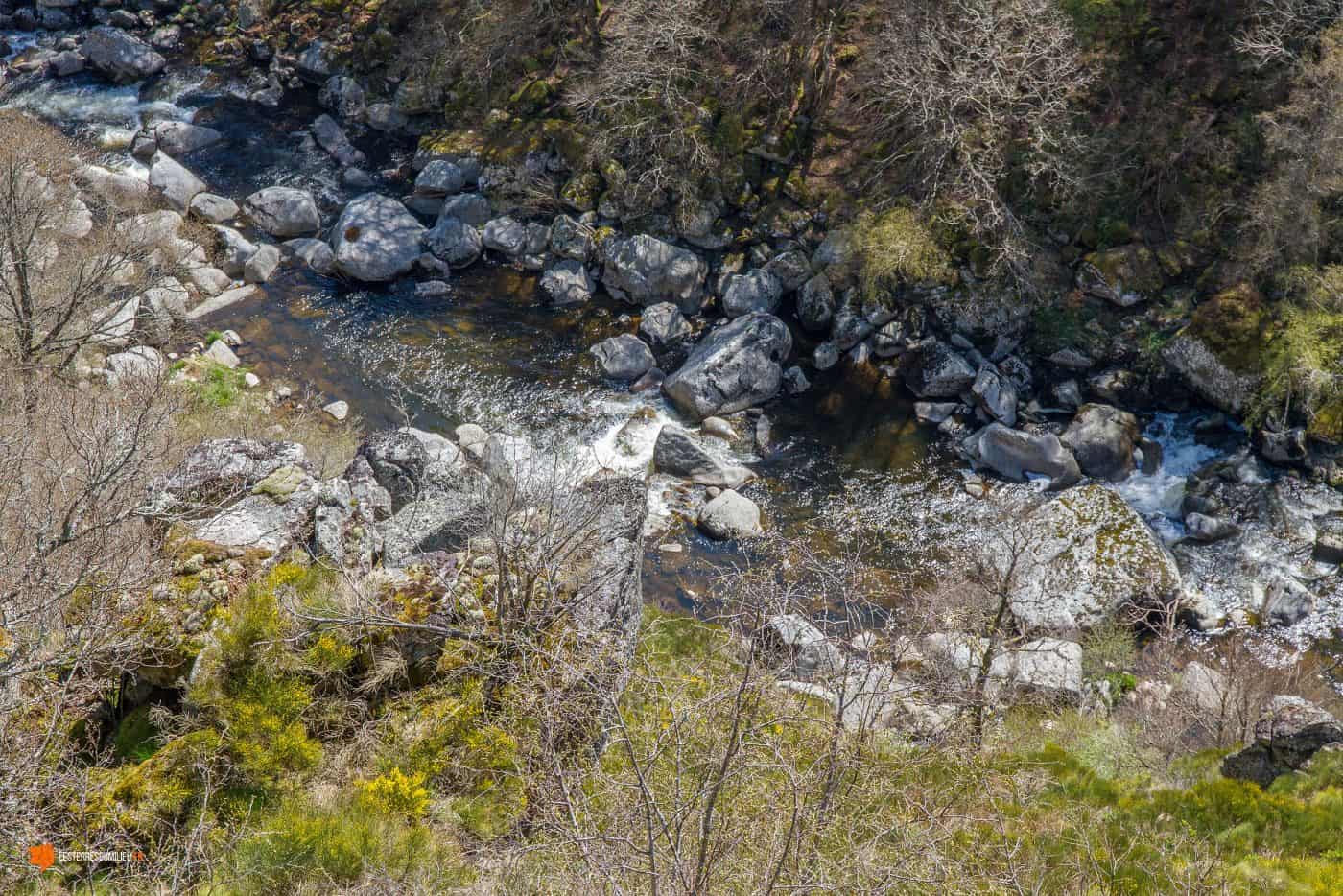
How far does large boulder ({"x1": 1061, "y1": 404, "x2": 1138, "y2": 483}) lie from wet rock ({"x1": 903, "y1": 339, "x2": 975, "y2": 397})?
80.1 inches

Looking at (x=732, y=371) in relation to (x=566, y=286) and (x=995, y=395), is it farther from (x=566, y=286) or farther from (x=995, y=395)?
(x=995, y=395)

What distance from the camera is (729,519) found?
13.9 metres

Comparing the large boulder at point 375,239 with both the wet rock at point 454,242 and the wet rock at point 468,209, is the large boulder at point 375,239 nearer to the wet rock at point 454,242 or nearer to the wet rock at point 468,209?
the wet rock at point 454,242

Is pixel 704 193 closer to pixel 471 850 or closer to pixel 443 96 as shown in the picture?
pixel 443 96

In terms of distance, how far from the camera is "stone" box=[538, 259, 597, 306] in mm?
18094

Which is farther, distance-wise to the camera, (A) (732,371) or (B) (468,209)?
(B) (468,209)

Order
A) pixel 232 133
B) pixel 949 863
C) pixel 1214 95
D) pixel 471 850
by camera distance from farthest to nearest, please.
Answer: pixel 232 133 < pixel 1214 95 < pixel 471 850 < pixel 949 863

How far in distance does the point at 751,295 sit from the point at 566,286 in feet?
12.5

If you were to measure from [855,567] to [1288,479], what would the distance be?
7.38 meters

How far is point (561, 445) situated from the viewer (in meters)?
15.3

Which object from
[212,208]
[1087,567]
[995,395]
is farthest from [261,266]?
[1087,567]

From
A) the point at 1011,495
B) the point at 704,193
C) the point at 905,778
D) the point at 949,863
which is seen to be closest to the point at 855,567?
the point at 1011,495

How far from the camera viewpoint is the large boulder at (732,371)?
1574 cm

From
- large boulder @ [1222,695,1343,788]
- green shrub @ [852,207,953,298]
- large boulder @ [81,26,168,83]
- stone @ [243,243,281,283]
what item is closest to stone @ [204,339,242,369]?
stone @ [243,243,281,283]
